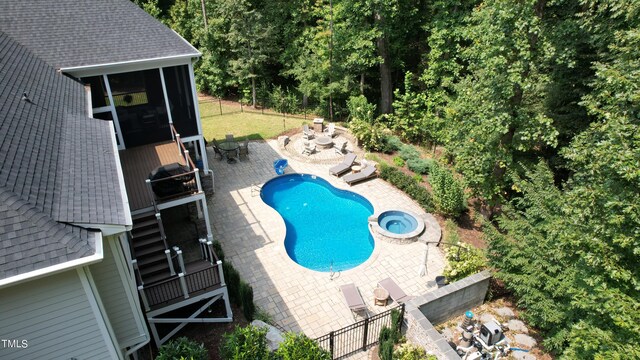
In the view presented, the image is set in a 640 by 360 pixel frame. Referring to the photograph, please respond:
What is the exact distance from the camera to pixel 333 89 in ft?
92.7

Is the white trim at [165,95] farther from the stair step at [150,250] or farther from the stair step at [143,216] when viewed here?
the stair step at [150,250]

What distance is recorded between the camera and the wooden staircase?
12.2 metres

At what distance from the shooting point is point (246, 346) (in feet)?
31.0

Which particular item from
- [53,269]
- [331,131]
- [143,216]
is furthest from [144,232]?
[331,131]

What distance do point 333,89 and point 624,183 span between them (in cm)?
2123

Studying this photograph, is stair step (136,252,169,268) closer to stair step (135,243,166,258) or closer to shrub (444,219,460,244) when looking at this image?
stair step (135,243,166,258)

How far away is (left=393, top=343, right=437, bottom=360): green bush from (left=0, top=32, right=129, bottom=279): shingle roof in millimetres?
8668

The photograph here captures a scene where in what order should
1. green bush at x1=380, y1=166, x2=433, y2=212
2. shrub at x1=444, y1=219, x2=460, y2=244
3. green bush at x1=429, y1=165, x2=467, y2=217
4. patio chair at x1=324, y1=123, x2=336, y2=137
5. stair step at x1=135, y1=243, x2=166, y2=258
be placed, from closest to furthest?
stair step at x1=135, y1=243, x2=166, y2=258 → shrub at x1=444, y1=219, x2=460, y2=244 → green bush at x1=429, y1=165, x2=467, y2=217 → green bush at x1=380, y1=166, x2=433, y2=212 → patio chair at x1=324, y1=123, x2=336, y2=137

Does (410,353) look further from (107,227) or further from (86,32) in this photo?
(86,32)

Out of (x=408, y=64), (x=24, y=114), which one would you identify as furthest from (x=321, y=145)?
(x=24, y=114)

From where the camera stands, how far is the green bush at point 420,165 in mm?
21547

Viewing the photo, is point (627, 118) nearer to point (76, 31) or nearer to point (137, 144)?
point (137, 144)

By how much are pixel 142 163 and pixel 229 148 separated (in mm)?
8026

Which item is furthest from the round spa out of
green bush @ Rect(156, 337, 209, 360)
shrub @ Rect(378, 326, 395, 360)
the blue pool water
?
green bush @ Rect(156, 337, 209, 360)
